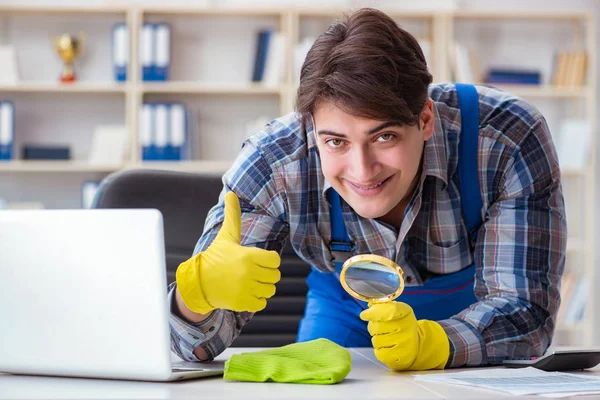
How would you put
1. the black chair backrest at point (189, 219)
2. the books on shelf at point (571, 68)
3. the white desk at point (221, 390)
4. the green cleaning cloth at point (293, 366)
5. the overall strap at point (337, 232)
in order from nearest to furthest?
the white desk at point (221, 390), the green cleaning cloth at point (293, 366), the overall strap at point (337, 232), the black chair backrest at point (189, 219), the books on shelf at point (571, 68)

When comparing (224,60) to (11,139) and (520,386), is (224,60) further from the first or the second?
(520,386)

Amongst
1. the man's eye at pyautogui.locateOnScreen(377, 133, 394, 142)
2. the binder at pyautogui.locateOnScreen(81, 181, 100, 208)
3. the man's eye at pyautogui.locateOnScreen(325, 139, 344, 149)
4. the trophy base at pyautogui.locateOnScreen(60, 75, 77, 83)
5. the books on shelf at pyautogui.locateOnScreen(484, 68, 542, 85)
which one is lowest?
the binder at pyautogui.locateOnScreen(81, 181, 100, 208)

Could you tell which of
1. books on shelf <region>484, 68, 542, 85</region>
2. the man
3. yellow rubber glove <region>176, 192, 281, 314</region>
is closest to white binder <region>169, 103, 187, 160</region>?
books on shelf <region>484, 68, 542, 85</region>

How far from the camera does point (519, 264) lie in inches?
55.0

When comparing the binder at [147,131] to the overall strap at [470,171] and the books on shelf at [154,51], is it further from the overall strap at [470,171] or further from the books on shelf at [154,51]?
the overall strap at [470,171]

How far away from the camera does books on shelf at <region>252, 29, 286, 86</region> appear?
13.3 feet

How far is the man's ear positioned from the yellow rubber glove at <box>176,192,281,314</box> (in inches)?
16.3

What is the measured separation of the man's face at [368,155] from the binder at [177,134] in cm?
269

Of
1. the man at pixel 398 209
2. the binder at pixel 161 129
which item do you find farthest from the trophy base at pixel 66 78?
the man at pixel 398 209

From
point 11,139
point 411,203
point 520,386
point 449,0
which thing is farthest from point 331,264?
point 449,0

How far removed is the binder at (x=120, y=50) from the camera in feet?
13.1

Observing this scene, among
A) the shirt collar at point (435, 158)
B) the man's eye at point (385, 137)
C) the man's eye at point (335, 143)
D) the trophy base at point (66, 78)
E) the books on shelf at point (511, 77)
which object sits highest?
the books on shelf at point (511, 77)

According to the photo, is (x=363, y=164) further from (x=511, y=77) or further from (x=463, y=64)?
(x=511, y=77)

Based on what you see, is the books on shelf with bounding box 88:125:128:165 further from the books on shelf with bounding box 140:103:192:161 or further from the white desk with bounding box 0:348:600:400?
the white desk with bounding box 0:348:600:400
